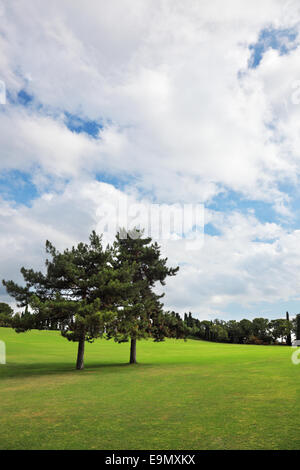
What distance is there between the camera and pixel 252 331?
501 ft

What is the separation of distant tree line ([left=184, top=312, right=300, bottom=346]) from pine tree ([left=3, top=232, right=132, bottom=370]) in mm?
112060

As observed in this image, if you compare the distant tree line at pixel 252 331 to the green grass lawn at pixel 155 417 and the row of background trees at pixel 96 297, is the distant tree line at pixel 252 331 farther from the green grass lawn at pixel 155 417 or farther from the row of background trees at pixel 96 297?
the green grass lawn at pixel 155 417

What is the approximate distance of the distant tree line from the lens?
14449cm

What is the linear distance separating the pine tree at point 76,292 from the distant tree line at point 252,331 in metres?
112

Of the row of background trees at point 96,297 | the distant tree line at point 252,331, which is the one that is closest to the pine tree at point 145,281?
the row of background trees at point 96,297

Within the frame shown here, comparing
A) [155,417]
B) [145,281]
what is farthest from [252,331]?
[155,417]

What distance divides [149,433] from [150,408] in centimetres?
416

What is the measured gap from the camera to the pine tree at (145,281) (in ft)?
119

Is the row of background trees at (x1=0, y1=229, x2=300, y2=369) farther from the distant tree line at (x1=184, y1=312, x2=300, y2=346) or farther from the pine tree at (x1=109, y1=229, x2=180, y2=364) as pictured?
the distant tree line at (x1=184, y1=312, x2=300, y2=346)

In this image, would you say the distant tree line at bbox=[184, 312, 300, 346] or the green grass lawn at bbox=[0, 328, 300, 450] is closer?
the green grass lawn at bbox=[0, 328, 300, 450]

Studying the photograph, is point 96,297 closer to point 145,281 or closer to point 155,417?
point 145,281

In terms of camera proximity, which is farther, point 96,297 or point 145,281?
point 145,281

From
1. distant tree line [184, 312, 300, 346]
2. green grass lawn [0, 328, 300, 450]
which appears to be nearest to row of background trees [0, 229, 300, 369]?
green grass lawn [0, 328, 300, 450]

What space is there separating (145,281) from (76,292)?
975 cm
